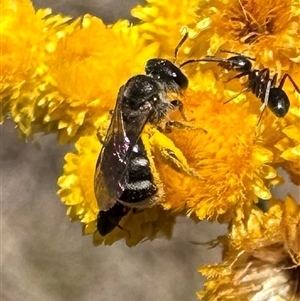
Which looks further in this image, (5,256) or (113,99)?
(5,256)

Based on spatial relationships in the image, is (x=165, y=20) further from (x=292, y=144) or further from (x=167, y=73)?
(x=292, y=144)

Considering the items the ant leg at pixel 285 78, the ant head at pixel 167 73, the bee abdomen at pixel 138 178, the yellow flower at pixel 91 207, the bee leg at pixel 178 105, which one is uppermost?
the ant head at pixel 167 73

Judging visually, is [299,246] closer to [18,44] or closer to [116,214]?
[116,214]

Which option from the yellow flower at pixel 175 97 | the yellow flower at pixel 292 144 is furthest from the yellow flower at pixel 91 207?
the yellow flower at pixel 292 144

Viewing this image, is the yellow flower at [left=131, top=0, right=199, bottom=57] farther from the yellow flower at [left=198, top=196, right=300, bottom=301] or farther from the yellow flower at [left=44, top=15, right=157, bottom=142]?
the yellow flower at [left=198, top=196, right=300, bottom=301]

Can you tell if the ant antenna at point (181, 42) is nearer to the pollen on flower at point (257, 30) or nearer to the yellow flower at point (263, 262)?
the pollen on flower at point (257, 30)

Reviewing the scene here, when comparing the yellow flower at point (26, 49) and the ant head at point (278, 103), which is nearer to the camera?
the ant head at point (278, 103)

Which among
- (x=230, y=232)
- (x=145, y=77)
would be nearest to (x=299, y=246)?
(x=230, y=232)
